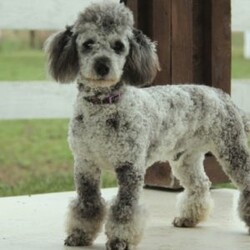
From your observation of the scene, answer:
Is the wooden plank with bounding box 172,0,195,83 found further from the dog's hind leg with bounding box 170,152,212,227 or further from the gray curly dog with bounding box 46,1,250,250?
the gray curly dog with bounding box 46,1,250,250

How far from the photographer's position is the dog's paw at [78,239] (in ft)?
16.2

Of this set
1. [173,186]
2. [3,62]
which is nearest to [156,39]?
[173,186]

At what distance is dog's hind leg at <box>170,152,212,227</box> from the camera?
Result: 5543 mm

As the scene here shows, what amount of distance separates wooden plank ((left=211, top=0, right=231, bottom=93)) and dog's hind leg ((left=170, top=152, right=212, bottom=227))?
1461mm

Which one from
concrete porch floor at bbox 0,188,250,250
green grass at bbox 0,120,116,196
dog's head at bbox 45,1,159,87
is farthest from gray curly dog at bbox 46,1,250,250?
green grass at bbox 0,120,116,196

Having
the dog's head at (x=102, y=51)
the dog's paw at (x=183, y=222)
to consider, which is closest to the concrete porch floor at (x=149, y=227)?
the dog's paw at (x=183, y=222)

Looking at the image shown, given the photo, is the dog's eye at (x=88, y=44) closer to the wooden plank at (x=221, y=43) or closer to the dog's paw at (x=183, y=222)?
the dog's paw at (x=183, y=222)

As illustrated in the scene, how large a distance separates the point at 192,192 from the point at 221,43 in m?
1.71

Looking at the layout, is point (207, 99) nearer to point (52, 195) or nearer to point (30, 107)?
point (52, 195)

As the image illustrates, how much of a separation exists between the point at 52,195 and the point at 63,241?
1.60 meters

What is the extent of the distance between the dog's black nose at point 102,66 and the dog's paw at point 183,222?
1.29 m

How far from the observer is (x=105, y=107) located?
477cm

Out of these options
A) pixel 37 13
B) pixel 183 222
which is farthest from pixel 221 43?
pixel 183 222

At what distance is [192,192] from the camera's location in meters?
5.61
